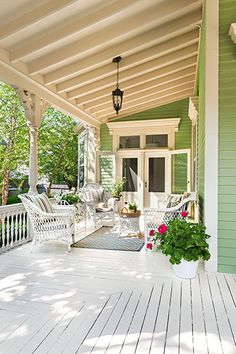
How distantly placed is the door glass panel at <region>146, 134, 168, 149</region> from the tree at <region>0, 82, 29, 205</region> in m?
4.32

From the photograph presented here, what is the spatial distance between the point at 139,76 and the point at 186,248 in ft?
14.8

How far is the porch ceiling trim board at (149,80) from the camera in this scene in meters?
5.99

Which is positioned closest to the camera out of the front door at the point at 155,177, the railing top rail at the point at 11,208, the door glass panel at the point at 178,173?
the railing top rail at the point at 11,208

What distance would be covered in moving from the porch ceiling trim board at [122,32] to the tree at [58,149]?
7.12m

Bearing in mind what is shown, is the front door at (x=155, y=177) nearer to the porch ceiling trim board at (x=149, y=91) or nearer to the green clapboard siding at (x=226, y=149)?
the porch ceiling trim board at (x=149, y=91)

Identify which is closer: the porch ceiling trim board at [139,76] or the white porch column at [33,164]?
the white porch column at [33,164]

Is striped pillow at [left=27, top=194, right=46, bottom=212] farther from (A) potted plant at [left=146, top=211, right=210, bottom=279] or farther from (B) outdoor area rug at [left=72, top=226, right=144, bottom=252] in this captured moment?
(A) potted plant at [left=146, top=211, right=210, bottom=279]

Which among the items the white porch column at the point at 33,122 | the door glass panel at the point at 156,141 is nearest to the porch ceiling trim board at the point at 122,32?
the white porch column at the point at 33,122

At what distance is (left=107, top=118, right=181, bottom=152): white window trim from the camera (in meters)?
8.00

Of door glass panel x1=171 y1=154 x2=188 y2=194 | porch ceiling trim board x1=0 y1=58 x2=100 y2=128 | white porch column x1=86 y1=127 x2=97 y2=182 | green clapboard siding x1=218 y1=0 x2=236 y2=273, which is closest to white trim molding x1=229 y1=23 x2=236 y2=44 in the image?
green clapboard siding x1=218 y1=0 x2=236 y2=273

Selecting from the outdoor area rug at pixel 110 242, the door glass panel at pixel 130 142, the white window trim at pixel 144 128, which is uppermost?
the white window trim at pixel 144 128

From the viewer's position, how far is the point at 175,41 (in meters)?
4.90

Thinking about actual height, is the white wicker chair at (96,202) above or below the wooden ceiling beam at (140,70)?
below

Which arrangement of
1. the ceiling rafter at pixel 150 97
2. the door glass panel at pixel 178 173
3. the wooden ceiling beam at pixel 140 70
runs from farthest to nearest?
the door glass panel at pixel 178 173, the ceiling rafter at pixel 150 97, the wooden ceiling beam at pixel 140 70
